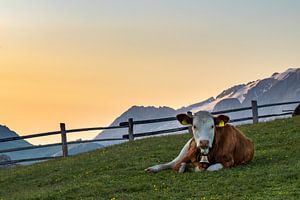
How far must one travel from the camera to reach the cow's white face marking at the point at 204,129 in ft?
38.6

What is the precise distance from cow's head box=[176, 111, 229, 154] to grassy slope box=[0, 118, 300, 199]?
0.62 m

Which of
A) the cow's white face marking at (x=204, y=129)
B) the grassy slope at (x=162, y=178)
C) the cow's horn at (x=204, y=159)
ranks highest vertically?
the cow's white face marking at (x=204, y=129)

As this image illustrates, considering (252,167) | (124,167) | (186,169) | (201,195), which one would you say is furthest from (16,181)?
(201,195)

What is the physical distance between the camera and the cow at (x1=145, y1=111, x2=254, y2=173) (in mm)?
11898

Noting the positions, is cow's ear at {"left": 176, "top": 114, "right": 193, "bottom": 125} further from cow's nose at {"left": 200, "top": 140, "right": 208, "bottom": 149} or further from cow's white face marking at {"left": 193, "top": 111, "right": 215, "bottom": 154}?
cow's nose at {"left": 200, "top": 140, "right": 208, "bottom": 149}

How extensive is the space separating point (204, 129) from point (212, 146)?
42cm

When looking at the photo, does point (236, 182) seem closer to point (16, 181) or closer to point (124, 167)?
point (124, 167)

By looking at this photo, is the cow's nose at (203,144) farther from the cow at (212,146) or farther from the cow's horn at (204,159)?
the cow's horn at (204,159)

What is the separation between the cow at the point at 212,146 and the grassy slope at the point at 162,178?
0.86 feet

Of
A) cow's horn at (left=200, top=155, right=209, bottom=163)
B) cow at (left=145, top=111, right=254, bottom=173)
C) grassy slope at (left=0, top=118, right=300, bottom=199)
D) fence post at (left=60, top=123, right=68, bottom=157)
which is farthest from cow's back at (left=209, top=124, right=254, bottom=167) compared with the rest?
fence post at (left=60, top=123, right=68, bottom=157)

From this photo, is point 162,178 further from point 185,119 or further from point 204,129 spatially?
point 185,119

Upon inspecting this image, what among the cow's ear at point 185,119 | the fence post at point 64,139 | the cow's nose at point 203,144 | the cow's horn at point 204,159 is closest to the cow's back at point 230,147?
the cow's horn at point 204,159

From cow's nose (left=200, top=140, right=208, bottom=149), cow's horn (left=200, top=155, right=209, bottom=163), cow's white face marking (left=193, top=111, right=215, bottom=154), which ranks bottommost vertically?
cow's horn (left=200, top=155, right=209, bottom=163)

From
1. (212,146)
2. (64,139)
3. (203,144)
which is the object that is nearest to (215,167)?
(212,146)
